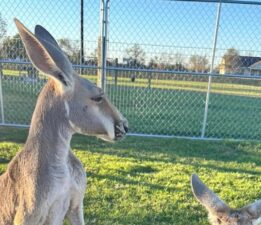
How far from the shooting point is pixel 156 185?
5613 mm

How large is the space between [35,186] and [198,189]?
1021 mm

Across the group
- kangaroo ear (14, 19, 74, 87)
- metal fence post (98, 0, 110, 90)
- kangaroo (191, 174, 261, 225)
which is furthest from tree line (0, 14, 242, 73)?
kangaroo ear (14, 19, 74, 87)

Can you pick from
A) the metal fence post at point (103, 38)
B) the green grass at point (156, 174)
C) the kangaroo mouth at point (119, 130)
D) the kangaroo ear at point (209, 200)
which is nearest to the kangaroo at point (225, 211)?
the kangaroo ear at point (209, 200)

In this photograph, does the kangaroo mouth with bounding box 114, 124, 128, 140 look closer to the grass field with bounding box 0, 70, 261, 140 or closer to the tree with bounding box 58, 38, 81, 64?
the tree with bounding box 58, 38, 81, 64

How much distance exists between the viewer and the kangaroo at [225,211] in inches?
93.6

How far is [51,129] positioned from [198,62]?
603cm

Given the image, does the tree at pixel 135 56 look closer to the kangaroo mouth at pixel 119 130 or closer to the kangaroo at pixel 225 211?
the kangaroo at pixel 225 211

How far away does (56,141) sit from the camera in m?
2.26

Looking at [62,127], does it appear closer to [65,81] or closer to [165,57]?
[65,81]

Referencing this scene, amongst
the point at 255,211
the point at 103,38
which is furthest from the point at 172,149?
the point at 255,211

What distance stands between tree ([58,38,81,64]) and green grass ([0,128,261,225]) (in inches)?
59.5

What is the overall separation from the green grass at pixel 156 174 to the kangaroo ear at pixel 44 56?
2.73 meters

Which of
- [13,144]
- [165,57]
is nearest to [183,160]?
[165,57]

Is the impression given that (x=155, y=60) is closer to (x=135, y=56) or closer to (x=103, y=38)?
(x=135, y=56)
